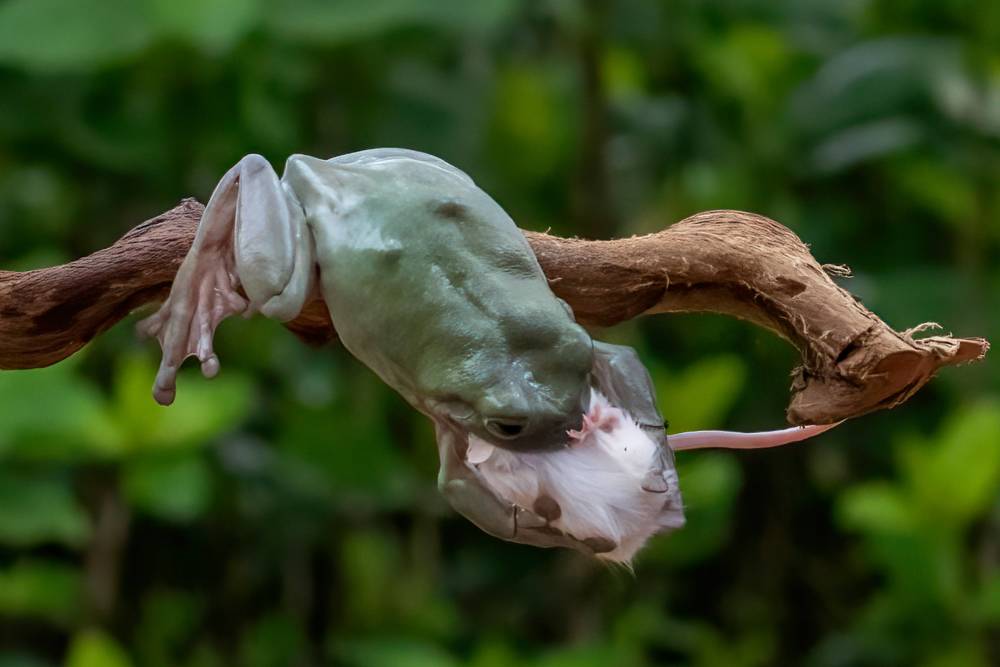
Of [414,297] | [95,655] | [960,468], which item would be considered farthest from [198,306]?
[960,468]

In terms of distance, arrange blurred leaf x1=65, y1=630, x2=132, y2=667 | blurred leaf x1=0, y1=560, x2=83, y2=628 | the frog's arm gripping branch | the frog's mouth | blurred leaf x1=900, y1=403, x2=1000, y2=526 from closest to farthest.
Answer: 1. the frog's mouth
2. the frog's arm gripping branch
3. blurred leaf x1=65, y1=630, x2=132, y2=667
4. blurred leaf x1=0, y1=560, x2=83, y2=628
5. blurred leaf x1=900, y1=403, x2=1000, y2=526

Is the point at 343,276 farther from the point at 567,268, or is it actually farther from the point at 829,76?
the point at 829,76

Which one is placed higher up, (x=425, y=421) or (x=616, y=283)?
(x=616, y=283)

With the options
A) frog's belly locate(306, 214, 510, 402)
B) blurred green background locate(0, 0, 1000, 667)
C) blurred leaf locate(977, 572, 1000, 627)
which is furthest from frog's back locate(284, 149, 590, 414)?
blurred leaf locate(977, 572, 1000, 627)

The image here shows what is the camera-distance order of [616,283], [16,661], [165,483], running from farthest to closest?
1. [16,661]
2. [165,483]
3. [616,283]

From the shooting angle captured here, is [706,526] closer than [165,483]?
No

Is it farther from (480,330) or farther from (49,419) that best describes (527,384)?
(49,419)

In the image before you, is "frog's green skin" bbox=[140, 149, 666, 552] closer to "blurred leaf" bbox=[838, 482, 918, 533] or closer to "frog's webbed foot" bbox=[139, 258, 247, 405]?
"frog's webbed foot" bbox=[139, 258, 247, 405]

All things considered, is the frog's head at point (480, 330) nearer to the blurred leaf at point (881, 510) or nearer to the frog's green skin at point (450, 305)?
the frog's green skin at point (450, 305)
